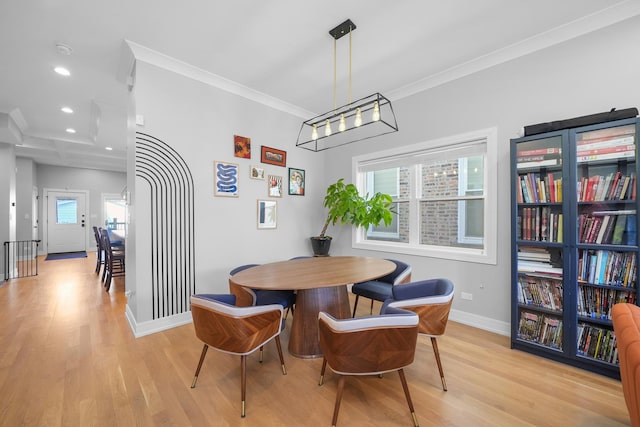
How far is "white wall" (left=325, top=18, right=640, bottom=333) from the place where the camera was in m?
2.22

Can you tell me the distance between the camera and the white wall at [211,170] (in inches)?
110

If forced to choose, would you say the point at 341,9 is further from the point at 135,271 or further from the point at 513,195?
the point at 135,271

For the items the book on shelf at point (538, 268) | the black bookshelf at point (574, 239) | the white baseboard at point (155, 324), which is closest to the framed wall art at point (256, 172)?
the white baseboard at point (155, 324)

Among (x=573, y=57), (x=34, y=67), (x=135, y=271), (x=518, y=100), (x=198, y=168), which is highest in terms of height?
(x=34, y=67)

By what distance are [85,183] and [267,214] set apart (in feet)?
27.9

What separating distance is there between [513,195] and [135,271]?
390 cm

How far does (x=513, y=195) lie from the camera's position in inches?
97.0

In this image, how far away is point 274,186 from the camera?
13.0 feet

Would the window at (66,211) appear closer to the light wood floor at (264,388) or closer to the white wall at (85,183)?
the white wall at (85,183)

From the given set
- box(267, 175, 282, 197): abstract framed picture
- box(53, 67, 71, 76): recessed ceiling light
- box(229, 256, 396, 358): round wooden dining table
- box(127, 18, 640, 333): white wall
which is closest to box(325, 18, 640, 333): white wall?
box(127, 18, 640, 333): white wall

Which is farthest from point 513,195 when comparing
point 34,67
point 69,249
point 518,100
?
point 69,249

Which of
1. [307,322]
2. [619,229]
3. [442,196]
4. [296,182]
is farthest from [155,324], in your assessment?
[619,229]

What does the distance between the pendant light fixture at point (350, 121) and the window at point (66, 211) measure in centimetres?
882

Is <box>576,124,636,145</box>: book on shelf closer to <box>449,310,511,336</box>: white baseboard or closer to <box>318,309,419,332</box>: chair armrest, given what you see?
<box>449,310,511,336</box>: white baseboard
